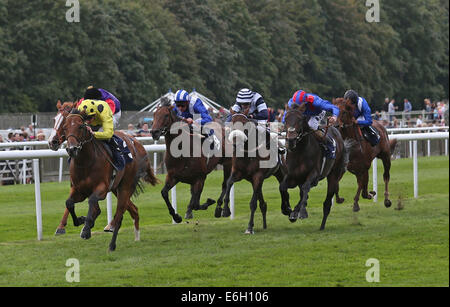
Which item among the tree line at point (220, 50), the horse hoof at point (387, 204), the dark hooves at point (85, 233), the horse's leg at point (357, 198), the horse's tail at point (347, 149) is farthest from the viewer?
the tree line at point (220, 50)

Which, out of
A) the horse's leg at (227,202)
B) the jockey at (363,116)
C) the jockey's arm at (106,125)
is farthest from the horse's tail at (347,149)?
the jockey's arm at (106,125)

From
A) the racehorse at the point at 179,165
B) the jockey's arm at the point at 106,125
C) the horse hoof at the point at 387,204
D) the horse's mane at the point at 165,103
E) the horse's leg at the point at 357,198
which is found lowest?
the horse hoof at the point at 387,204

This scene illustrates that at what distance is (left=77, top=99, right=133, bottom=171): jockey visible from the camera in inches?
344

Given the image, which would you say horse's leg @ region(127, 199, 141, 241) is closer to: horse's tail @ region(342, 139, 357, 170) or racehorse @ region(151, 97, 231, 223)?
racehorse @ region(151, 97, 231, 223)

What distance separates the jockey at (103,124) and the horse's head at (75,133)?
94 millimetres

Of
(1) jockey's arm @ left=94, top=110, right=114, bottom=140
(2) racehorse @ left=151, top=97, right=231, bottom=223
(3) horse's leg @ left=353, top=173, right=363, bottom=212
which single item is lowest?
(3) horse's leg @ left=353, top=173, right=363, bottom=212

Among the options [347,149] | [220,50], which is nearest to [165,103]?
[347,149]

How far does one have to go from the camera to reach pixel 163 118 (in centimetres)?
971

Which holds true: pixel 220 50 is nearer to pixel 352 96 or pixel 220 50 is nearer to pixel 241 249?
pixel 352 96

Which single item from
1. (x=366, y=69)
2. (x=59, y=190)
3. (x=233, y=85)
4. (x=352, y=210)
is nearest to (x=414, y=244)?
(x=352, y=210)

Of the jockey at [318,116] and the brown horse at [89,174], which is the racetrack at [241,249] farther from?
the jockey at [318,116]

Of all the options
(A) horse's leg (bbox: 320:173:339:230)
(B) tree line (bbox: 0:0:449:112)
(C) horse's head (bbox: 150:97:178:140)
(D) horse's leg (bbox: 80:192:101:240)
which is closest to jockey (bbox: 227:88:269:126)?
(C) horse's head (bbox: 150:97:178:140)

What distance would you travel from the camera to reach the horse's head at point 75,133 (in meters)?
8.29

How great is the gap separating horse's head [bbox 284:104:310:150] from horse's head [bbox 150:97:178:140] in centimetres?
113
